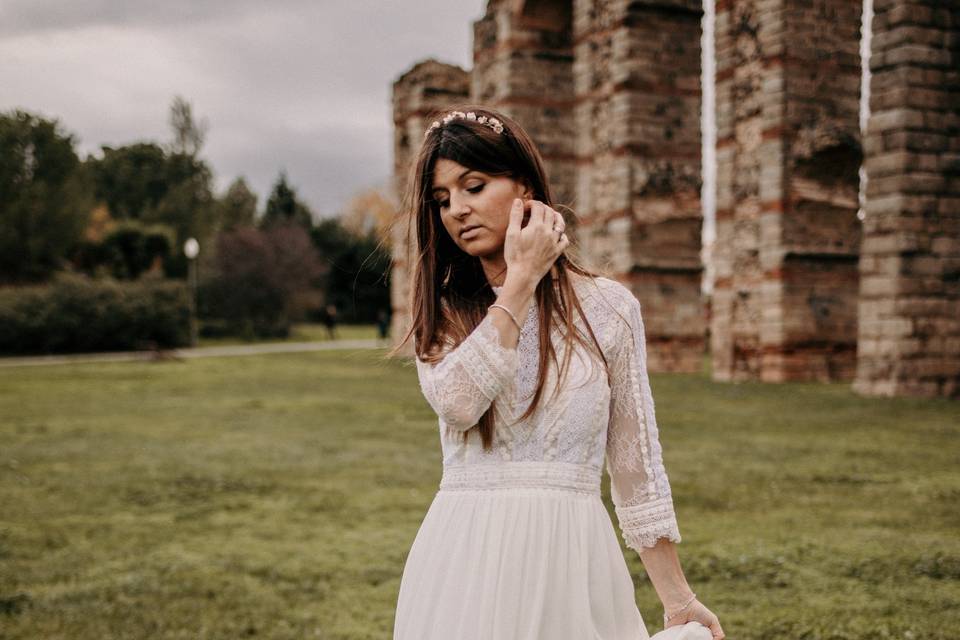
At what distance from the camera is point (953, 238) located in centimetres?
1355

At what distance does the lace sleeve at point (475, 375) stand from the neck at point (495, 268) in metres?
0.25

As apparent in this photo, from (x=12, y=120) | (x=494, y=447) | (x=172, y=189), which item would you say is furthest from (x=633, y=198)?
(x=172, y=189)

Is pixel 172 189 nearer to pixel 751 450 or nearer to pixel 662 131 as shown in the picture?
pixel 662 131

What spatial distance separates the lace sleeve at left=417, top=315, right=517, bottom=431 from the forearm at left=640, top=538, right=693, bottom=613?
0.50 m

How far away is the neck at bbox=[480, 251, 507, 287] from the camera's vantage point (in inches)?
85.4

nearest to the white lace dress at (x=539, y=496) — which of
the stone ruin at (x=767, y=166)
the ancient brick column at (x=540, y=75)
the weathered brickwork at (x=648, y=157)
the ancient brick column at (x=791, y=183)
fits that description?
the stone ruin at (x=767, y=166)

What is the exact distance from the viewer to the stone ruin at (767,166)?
13430 millimetres

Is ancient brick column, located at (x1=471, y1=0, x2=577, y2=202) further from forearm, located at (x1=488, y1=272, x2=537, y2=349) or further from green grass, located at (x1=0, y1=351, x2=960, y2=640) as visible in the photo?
forearm, located at (x1=488, y1=272, x2=537, y2=349)

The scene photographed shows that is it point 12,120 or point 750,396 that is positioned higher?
point 12,120

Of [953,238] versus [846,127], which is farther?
[846,127]

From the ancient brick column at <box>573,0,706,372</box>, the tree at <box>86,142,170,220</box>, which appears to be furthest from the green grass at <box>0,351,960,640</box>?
the tree at <box>86,142,170,220</box>

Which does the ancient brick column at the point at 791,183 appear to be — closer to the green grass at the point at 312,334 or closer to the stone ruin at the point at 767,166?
the stone ruin at the point at 767,166

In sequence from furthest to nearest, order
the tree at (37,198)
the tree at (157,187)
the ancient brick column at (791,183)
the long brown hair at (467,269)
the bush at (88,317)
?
the tree at (157,187), the tree at (37,198), the bush at (88,317), the ancient brick column at (791,183), the long brown hair at (467,269)

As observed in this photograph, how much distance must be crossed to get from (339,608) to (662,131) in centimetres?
1565
